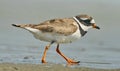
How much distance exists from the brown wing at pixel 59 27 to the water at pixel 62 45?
2.10ft

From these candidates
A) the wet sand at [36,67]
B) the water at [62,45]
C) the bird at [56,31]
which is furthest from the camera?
the water at [62,45]

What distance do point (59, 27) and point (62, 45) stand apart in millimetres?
2822

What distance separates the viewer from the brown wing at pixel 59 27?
10.7m

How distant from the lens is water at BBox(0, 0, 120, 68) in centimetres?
1125

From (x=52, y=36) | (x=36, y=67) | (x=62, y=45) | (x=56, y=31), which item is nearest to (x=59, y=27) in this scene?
(x=56, y=31)

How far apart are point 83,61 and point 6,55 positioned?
1690 mm

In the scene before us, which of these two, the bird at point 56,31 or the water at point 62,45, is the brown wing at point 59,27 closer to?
the bird at point 56,31

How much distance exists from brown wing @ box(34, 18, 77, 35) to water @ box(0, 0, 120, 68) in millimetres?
641

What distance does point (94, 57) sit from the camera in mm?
11586

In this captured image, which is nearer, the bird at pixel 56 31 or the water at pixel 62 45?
the bird at pixel 56 31

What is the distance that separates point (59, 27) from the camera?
10.8 m

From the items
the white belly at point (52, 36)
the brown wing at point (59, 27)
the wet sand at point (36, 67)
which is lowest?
the wet sand at point (36, 67)

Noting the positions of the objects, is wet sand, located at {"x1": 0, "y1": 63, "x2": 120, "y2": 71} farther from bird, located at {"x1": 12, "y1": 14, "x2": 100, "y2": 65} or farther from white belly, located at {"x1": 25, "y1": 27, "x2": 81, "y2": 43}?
white belly, located at {"x1": 25, "y1": 27, "x2": 81, "y2": 43}

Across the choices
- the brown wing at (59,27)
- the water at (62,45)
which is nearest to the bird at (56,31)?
the brown wing at (59,27)
